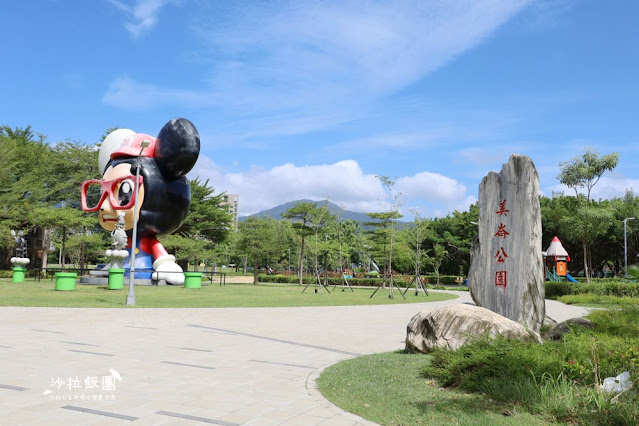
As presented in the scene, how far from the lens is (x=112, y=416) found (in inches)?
191

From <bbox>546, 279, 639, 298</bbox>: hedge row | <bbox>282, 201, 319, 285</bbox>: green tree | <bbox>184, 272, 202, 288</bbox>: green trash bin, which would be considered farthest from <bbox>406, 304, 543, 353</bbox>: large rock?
<bbox>282, 201, 319, 285</bbox>: green tree

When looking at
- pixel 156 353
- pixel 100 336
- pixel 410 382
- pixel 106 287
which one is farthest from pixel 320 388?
pixel 106 287

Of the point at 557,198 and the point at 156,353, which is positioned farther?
the point at 557,198

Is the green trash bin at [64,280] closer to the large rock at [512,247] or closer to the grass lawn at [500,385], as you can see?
the large rock at [512,247]

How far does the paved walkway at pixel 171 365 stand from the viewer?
502cm

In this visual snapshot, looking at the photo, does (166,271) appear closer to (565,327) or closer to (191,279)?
(191,279)

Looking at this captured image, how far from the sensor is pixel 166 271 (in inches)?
1001

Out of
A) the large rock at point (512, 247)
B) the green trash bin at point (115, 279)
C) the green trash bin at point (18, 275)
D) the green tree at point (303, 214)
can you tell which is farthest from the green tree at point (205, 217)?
the large rock at point (512, 247)

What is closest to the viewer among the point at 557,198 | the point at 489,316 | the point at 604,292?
the point at 489,316

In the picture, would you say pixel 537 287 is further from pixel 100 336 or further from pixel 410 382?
pixel 100 336

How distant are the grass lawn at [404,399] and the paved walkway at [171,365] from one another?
240 mm

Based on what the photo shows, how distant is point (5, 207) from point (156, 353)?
107 feet

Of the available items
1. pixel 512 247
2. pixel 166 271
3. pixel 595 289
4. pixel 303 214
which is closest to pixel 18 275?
pixel 166 271

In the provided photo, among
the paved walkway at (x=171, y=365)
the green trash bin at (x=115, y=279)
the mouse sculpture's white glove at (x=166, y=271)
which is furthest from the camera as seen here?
the mouse sculpture's white glove at (x=166, y=271)
